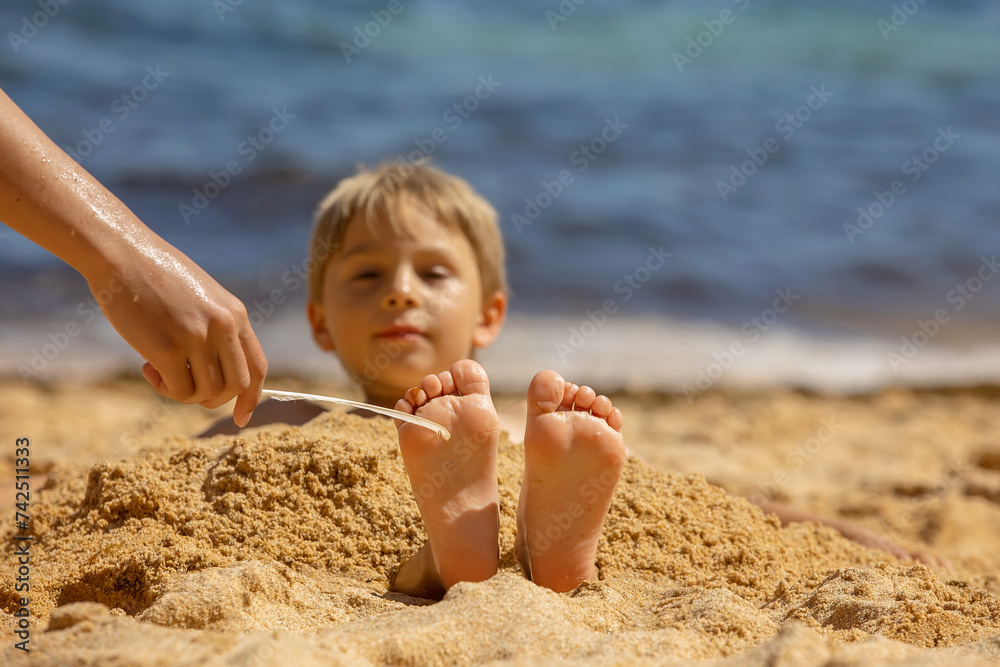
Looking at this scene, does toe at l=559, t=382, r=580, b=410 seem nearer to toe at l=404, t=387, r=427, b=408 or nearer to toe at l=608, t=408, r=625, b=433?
toe at l=608, t=408, r=625, b=433

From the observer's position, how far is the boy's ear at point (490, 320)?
3080 mm

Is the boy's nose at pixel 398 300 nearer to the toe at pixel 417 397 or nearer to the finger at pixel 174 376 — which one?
the toe at pixel 417 397

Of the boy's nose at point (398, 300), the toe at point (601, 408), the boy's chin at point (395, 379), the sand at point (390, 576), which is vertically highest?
the toe at point (601, 408)

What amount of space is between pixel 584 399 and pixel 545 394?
0.28 feet

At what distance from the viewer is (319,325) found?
305cm

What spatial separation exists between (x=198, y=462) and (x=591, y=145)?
671cm

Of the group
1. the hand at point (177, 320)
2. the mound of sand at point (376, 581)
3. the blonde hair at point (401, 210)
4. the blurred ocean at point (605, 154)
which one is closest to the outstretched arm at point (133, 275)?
the hand at point (177, 320)

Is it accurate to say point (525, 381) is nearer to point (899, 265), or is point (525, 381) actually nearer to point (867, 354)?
point (867, 354)

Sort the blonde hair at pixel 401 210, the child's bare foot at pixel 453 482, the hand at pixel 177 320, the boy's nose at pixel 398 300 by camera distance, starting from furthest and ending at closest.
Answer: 1. the blonde hair at pixel 401 210
2. the boy's nose at pixel 398 300
3. the child's bare foot at pixel 453 482
4. the hand at pixel 177 320

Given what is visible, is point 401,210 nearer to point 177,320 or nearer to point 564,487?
point 564,487

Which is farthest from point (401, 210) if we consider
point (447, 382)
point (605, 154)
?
point (605, 154)

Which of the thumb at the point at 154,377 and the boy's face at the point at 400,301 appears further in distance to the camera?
the boy's face at the point at 400,301

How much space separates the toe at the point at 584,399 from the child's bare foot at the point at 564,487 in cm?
3

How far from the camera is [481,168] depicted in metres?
7.44
